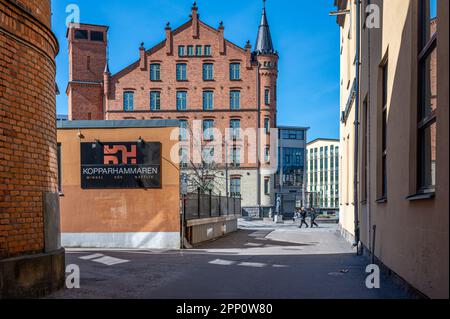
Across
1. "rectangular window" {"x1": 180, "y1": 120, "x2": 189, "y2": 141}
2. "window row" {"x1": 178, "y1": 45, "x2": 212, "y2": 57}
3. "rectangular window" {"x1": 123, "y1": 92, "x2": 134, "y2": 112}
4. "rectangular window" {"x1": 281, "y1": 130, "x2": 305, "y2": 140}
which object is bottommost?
"rectangular window" {"x1": 180, "y1": 120, "x2": 189, "y2": 141}

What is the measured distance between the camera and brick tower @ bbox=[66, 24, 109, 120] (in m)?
56.1

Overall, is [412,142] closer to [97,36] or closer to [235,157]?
[235,157]

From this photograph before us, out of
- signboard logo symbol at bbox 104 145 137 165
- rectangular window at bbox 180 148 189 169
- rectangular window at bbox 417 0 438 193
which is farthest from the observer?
rectangular window at bbox 180 148 189 169

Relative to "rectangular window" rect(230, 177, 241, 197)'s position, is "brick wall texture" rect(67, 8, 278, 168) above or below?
above

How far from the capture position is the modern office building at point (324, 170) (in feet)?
339

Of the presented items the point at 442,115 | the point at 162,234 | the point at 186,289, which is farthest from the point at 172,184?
the point at 442,115

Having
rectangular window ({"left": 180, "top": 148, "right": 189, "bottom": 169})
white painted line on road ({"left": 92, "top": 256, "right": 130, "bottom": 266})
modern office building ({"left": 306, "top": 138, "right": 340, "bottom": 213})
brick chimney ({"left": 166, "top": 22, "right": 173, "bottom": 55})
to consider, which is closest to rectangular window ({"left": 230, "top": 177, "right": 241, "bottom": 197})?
rectangular window ({"left": 180, "top": 148, "right": 189, "bottom": 169})

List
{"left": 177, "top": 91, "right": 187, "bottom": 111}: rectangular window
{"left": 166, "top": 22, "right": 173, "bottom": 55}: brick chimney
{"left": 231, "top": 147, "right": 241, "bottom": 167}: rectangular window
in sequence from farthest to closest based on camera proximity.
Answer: {"left": 177, "top": 91, "right": 187, "bottom": 111}: rectangular window
{"left": 231, "top": 147, "right": 241, "bottom": 167}: rectangular window
{"left": 166, "top": 22, "right": 173, "bottom": 55}: brick chimney

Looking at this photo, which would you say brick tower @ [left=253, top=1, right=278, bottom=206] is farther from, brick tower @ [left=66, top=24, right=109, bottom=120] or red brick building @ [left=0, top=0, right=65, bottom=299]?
red brick building @ [left=0, top=0, right=65, bottom=299]

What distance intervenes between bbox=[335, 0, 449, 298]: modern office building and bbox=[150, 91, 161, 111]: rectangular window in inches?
1759

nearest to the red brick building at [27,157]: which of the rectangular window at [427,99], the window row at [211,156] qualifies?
the rectangular window at [427,99]

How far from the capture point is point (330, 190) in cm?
10531
